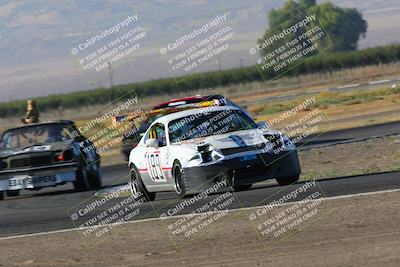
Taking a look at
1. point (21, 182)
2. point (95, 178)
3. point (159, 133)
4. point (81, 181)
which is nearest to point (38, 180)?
point (21, 182)

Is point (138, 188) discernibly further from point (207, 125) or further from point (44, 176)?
point (44, 176)

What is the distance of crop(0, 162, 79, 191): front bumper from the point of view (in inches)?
826

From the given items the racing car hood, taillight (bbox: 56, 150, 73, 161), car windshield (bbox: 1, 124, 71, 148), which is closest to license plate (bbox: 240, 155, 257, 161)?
the racing car hood

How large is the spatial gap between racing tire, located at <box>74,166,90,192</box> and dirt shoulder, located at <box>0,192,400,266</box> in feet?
25.3

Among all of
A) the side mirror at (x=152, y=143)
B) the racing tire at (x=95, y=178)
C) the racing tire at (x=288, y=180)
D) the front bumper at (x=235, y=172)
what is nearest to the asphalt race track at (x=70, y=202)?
the racing tire at (x=288, y=180)

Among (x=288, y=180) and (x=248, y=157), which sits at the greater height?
(x=248, y=157)

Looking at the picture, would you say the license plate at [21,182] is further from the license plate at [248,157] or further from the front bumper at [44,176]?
the license plate at [248,157]

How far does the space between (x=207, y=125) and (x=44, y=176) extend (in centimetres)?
526

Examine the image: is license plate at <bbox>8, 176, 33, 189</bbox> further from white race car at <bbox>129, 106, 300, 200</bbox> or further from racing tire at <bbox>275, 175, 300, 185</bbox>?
racing tire at <bbox>275, 175, 300, 185</bbox>

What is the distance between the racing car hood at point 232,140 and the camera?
15992 mm

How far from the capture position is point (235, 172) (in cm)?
1578

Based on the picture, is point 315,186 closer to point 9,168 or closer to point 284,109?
point 9,168

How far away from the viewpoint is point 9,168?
69.7 ft

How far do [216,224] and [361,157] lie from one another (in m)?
10.4
